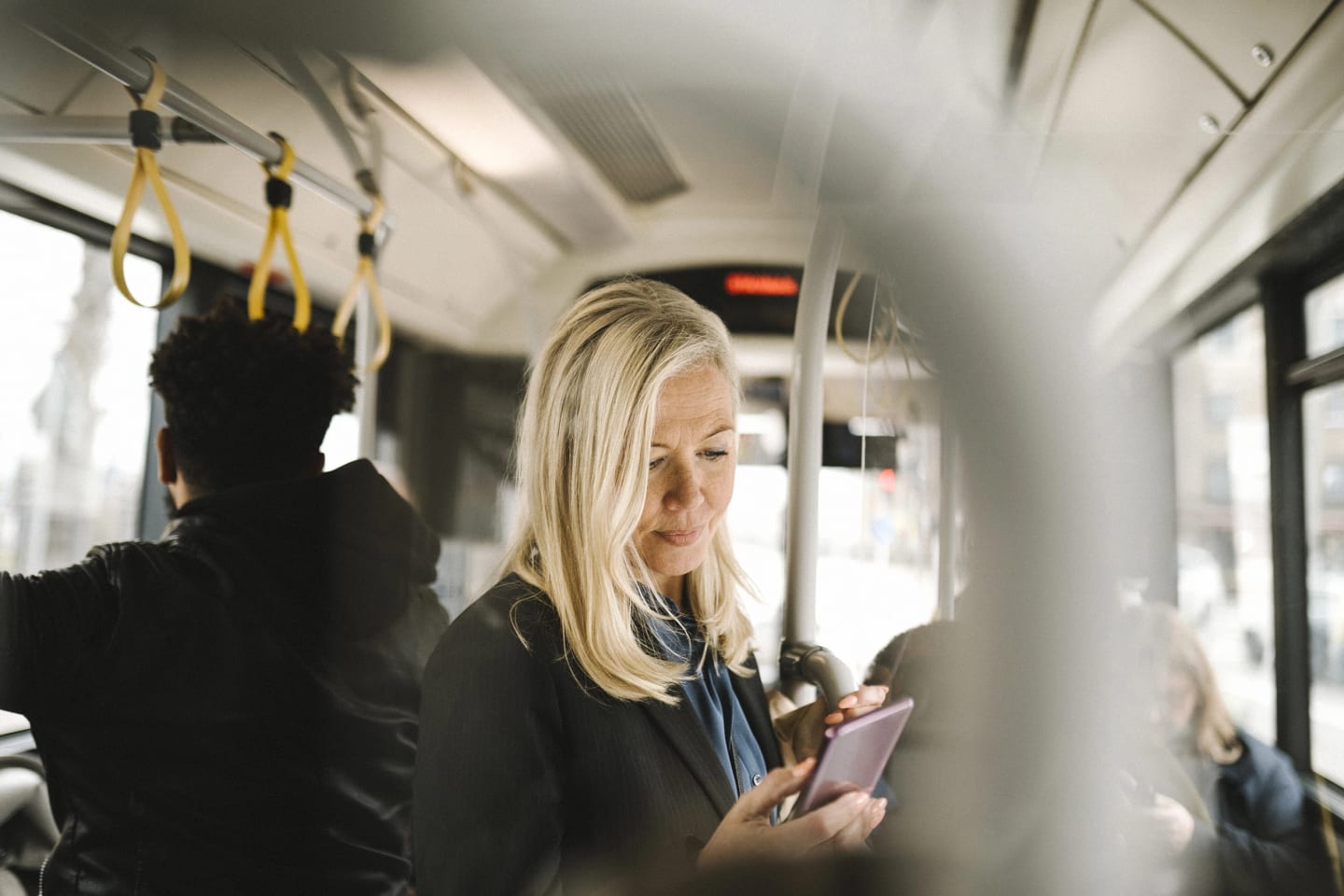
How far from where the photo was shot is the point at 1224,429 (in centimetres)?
74

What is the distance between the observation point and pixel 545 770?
2.43 ft

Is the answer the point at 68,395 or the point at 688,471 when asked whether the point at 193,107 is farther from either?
the point at 688,471

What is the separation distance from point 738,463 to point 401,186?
41 centimetres

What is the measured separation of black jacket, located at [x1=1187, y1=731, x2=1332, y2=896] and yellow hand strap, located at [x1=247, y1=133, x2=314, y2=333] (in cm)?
93

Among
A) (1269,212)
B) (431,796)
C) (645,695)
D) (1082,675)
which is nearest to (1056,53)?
(1269,212)

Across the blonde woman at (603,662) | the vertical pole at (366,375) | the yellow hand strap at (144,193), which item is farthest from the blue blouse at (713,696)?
the yellow hand strap at (144,193)

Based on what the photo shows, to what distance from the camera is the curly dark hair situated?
0.83 meters

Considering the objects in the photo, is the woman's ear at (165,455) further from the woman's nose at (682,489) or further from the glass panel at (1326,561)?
the glass panel at (1326,561)

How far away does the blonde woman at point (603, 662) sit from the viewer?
2.39 feet

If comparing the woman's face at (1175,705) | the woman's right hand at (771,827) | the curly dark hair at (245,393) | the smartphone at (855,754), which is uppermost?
the curly dark hair at (245,393)

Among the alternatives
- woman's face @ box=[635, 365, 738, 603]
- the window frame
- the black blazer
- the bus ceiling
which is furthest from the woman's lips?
the window frame

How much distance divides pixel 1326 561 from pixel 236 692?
937 millimetres

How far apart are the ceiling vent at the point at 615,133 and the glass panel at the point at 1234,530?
0.48 metres

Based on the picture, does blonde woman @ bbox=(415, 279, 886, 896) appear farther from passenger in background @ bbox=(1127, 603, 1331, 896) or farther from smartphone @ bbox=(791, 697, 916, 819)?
passenger in background @ bbox=(1127, 603, 1331, 896)
